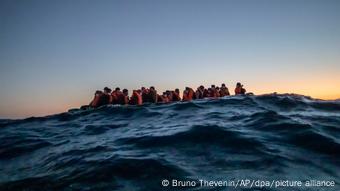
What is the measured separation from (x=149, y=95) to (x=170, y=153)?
1601 cm

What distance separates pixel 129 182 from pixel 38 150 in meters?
4.57

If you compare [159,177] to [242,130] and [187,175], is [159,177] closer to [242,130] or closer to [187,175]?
[187,175]

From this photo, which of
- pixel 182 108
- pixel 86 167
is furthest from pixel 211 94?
pixel 86 167

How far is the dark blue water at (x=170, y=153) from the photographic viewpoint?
17.8ft

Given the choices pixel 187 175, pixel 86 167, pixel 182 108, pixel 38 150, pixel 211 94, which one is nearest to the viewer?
pixel 187 175

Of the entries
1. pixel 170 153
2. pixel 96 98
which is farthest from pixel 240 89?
pixel 170 153

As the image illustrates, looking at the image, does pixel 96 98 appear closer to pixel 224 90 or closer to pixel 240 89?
pixel 224 90

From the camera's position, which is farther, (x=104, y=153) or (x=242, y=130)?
(x=242, y=130)

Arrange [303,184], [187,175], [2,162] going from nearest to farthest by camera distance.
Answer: [303,184], [187,175], [2,162]

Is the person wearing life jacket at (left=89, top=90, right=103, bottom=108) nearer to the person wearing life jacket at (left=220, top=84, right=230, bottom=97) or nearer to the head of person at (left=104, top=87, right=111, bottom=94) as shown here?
the head of person at (left=104, top=87, right=111, bottom=94)

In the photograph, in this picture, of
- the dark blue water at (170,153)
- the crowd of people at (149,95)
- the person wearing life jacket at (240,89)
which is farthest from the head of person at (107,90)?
the person wearing life jacket at (240,89)

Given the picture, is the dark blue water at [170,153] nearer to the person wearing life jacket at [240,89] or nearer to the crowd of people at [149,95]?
the crowd of people at [149,95]

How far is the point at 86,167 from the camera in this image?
6246 millimetres

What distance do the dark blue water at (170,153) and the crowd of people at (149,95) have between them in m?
8.19
